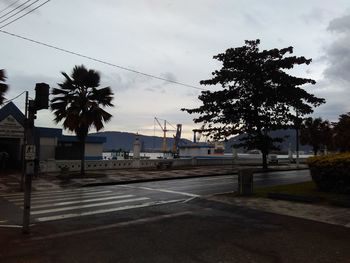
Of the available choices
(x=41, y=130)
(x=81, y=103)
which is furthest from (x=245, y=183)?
(x=41, y=130)

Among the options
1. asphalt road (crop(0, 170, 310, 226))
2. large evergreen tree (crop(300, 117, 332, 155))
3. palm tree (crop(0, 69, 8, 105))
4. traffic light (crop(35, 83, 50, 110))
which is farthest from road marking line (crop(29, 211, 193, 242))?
large evergreen tree (crop(300, 117, 332, 155))

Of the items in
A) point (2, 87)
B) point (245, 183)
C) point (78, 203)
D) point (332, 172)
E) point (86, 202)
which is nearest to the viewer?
point (78, 203)

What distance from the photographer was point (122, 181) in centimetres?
2364

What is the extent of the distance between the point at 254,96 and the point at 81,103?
15.2 metres

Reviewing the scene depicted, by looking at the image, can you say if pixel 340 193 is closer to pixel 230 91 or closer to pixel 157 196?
pixel 157 196

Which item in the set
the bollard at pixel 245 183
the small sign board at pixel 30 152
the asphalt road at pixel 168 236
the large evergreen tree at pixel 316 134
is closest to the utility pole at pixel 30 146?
the small sign board at pixel 30 152

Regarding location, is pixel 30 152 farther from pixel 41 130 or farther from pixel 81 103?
pixel 41 130

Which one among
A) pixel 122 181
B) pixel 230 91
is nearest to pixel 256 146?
pixel 230 91

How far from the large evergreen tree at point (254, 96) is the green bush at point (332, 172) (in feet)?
61.9

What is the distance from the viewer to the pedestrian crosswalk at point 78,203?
40.9 ft

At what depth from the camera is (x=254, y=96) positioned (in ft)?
116

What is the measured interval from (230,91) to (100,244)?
28488mm

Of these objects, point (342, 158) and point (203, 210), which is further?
point (342, 158)

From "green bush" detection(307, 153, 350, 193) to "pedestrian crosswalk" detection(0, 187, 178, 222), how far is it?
5556 millimetres
